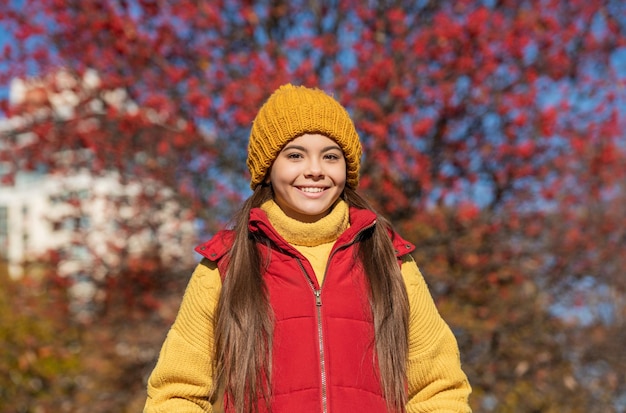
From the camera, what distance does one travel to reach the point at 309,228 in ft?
7.95

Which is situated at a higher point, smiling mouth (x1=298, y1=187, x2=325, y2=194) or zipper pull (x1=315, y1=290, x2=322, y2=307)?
smiling mouth (x1=298, y1=187, x2=325, y2=194)

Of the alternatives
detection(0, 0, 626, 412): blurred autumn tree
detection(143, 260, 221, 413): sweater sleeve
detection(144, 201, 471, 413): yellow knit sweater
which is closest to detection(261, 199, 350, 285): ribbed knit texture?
detection(144, 201, 471, 413): yellow knit sweater

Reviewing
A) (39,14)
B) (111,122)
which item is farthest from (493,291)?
(39,14)

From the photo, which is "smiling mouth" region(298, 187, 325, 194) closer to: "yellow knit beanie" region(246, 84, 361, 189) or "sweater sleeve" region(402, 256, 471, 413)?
"yellow knit beanie" region(246, 84, 361, 189)

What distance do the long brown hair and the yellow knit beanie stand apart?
0.81ft

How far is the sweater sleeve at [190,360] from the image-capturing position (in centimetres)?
224

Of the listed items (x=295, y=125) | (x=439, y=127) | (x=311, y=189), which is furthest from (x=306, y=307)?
(x=439, y=127)

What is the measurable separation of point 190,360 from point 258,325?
22 cm

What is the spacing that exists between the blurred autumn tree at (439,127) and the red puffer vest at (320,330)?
Result: 141 inches

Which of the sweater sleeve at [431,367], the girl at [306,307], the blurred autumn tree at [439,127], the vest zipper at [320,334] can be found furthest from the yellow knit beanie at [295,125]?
the blurred autumn tree at [439,127]

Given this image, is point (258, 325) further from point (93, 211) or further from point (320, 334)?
point (93, 211)

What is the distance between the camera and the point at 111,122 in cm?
628

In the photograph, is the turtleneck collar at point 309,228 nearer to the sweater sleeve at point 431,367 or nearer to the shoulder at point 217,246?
the shoulder at point 217,246

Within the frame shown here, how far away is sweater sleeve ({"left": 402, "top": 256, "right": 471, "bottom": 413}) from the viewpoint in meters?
2.33
